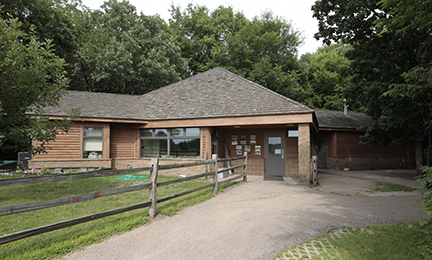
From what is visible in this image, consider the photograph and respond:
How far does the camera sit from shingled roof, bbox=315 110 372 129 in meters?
18.0

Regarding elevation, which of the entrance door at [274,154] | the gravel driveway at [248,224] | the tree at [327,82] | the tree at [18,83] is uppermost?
the tree at [327,82]

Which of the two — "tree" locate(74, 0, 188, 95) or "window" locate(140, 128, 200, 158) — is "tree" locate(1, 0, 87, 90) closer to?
"tree" locate(74, 0, 188, 95)

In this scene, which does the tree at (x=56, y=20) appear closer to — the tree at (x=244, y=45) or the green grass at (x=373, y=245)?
the tree at (x=244, y=45)

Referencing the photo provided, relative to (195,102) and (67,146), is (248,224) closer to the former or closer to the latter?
(195,102)

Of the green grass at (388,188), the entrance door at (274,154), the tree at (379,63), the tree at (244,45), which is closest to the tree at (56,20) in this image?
the tree at (244,45)

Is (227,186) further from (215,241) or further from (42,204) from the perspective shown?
(42,204)

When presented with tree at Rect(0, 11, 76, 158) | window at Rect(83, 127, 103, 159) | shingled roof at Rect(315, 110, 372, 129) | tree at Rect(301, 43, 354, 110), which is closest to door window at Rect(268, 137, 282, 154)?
shingled roof at Rect(315, 110, 372, 129)

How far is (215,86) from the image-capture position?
14.8 meters

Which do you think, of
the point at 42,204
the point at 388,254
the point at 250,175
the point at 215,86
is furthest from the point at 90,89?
the point at 388,254

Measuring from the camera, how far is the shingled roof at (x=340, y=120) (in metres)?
18.0

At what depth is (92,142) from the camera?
42.9 feet

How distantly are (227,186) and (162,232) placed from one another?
4.59m

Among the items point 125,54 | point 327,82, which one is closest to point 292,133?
point 125,54

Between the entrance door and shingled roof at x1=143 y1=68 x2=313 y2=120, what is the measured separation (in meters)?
2.11
